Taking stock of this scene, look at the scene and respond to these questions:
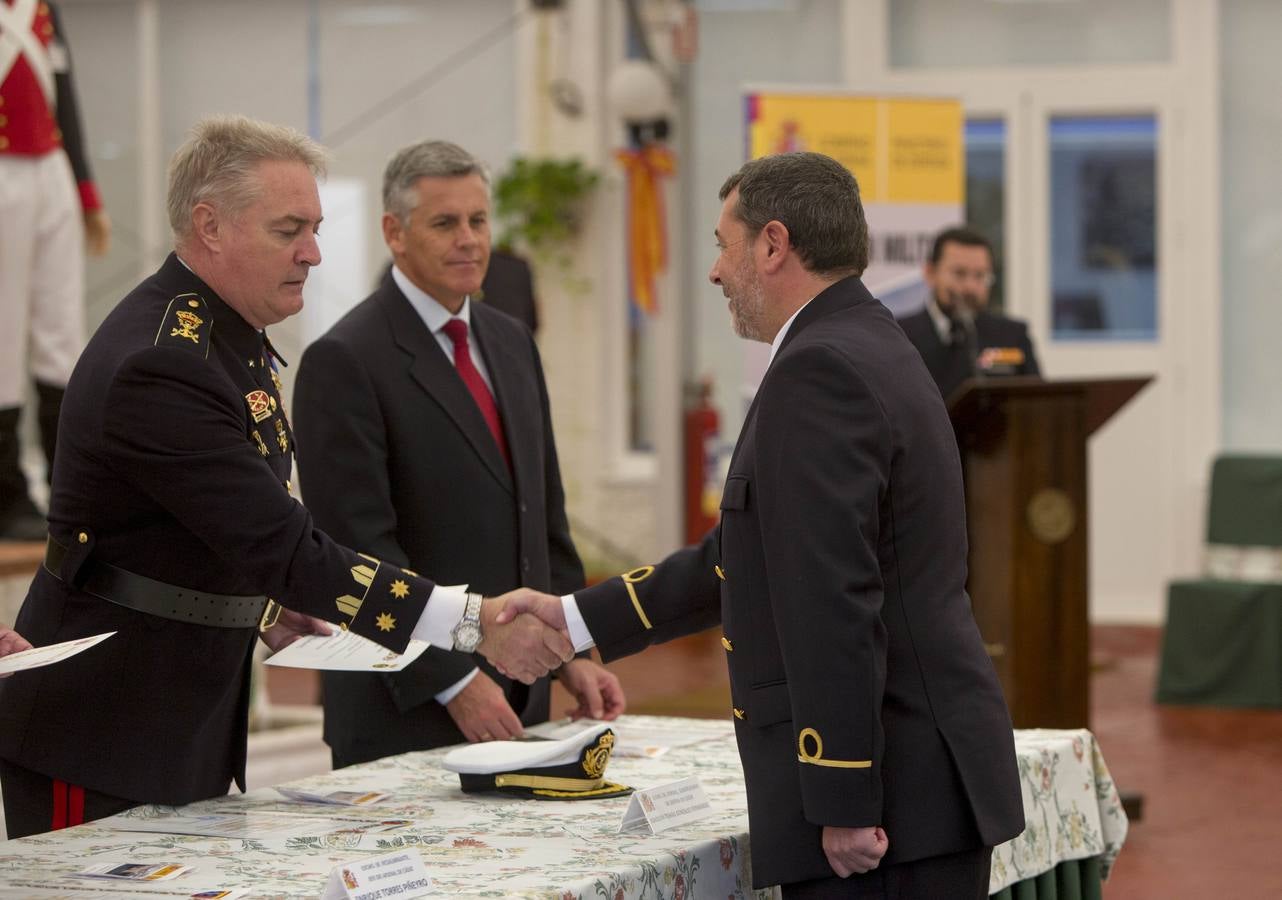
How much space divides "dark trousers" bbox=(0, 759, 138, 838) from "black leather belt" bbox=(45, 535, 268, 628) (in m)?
0.23

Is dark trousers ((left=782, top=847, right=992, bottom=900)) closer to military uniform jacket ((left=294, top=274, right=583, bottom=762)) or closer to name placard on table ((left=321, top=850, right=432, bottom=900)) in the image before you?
name placard on table ((left=321, top=850, right=432, bottom=900))

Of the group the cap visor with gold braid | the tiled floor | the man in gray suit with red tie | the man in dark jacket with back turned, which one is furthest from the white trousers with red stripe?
the man in dark jacket with back turned

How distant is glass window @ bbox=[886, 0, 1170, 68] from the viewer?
27.2ft

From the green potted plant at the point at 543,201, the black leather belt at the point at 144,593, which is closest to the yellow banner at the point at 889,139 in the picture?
the green potted plant at the point at 543,201

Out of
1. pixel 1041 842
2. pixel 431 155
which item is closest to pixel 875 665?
pixel 1041 842

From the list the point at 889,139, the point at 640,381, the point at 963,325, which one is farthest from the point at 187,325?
the point at 640,381

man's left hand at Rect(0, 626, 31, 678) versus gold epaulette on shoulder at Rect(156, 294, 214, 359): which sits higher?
gold epaulette on shoulder at Rect(156, 294, 214, 359)

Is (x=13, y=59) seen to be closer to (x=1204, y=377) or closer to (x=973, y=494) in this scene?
(x=973, y=494)

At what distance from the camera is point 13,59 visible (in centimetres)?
447

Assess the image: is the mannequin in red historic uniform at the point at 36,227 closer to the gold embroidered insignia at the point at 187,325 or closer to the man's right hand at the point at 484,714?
the man's right hand at the point at 484,714

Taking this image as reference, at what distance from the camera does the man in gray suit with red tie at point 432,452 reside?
2510 millimetres

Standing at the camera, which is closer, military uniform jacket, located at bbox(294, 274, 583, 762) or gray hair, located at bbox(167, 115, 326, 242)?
gray hair, located at bbox(167, 115, 326, 242)

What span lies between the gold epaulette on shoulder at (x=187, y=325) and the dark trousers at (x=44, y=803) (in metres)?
0.54

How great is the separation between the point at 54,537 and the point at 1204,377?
23.4 ft
